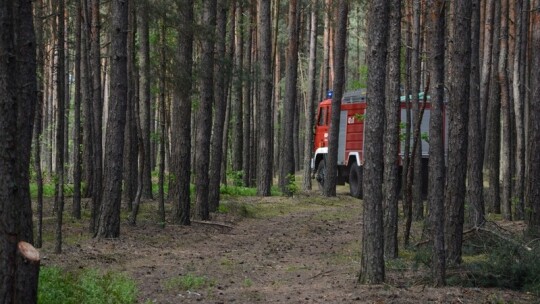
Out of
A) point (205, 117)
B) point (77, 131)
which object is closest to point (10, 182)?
point (77, 131)

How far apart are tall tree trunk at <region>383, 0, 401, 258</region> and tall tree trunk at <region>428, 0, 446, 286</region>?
0.68 m

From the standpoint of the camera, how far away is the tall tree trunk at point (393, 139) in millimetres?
12305

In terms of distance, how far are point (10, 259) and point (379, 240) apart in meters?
5.07

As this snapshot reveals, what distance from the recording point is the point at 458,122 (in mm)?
11195

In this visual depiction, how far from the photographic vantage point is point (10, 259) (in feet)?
22.2

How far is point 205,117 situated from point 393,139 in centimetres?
675

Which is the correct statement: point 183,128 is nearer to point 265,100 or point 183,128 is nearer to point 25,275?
point 265,100

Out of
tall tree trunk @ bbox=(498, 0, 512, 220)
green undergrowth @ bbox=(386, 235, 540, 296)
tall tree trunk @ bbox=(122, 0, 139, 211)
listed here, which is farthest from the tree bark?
green undergrowth @ bbox=(386, 235, 540, 296)

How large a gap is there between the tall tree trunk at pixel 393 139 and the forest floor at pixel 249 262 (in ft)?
1.90

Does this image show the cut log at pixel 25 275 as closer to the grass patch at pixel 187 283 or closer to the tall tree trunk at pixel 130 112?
the grass patch at pixel 187 283

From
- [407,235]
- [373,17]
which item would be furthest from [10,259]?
[407,235]

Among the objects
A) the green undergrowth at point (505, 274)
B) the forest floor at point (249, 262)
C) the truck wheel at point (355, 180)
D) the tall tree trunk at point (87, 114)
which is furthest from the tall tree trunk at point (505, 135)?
the tall tree trunk at point (87, 114)

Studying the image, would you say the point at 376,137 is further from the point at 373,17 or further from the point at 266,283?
the point at 266,283

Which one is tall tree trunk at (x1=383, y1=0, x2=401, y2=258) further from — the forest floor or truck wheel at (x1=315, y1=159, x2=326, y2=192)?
truck wheel at (x1=315, y1=159, x2=326, y2=192)
